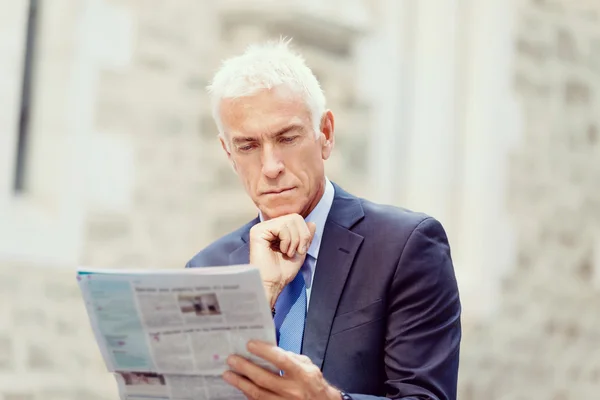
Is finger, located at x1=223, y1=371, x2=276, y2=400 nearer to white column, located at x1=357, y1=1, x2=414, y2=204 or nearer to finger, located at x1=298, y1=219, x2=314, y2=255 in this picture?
finger, located at x1=298, y1=219, x2=314, y2=255

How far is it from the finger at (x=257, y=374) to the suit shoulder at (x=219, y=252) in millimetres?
528

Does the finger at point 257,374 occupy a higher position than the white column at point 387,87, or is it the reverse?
the white column at point 387,87

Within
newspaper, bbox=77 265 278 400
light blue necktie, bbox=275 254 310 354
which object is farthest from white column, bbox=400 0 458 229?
newspaper, bbox=77 265 278 400

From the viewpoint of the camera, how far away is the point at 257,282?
5.97 ft

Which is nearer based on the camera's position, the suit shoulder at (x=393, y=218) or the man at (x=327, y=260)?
the man at (x=327, y=260)

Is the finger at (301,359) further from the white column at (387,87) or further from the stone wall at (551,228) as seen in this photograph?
the stone wall at (551,228)

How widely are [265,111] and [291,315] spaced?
41 centimetres

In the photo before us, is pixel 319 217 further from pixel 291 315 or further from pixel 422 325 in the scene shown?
pixel 422 325

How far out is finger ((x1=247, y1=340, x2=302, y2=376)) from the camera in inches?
72.6

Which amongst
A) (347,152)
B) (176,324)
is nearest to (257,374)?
(176,324)

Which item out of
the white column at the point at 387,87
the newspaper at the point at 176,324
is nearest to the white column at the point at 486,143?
the white column at the point at 387,87

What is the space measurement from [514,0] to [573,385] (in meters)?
2.74

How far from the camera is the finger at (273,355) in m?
1.84

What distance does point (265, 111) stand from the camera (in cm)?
216
